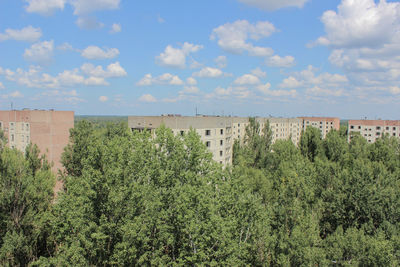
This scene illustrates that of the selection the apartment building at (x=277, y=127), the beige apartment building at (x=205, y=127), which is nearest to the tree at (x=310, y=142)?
the beige apartment building at (x=205, y=127)

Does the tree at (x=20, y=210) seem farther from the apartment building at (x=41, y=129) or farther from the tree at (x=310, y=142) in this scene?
the tree at (x=310, y=142)

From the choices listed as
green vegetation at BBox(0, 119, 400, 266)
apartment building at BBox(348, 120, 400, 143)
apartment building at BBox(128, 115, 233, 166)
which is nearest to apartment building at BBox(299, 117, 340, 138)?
apartment building at BBox(348, 120, 400, 143)

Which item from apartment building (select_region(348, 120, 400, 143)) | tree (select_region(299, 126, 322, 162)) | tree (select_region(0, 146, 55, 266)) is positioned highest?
apartment building (select_region(348, 120, 400, 143))

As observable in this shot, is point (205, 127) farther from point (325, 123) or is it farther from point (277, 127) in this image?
point (325, 123)

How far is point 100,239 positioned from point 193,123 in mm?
24189

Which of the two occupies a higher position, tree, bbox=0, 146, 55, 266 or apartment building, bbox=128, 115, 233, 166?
apartment building, bbox=128, 115, 233, 166

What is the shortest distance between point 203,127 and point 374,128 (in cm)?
7602

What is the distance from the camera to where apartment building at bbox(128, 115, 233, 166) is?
36.3 metres

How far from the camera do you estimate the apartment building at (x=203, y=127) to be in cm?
3634

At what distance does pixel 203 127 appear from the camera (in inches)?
1495

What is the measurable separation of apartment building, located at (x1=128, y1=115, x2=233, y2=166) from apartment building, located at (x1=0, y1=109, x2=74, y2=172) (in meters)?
10.8

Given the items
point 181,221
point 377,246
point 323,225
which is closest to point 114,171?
point 181,221

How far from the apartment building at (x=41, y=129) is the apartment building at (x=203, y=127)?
10801mm

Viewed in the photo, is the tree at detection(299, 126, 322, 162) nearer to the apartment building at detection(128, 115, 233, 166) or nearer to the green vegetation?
the apartment building at detection(128, 115, 233, 166)
